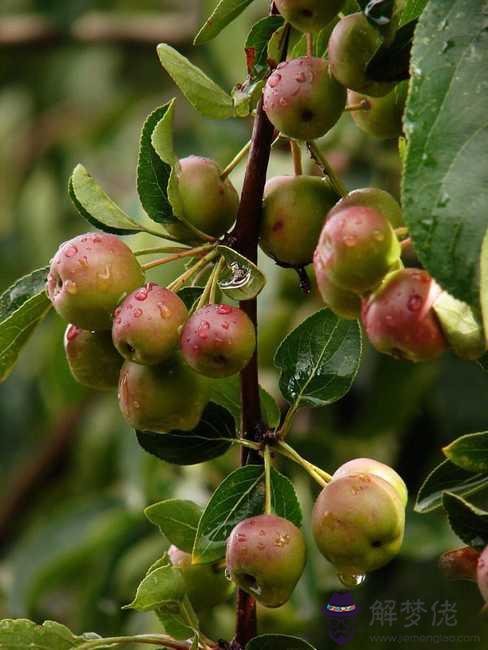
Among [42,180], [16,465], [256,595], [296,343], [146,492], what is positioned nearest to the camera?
[256,595]

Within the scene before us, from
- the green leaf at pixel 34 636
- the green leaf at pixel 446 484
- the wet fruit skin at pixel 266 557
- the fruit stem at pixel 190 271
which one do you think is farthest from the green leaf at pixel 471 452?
the green leaf at pixel 34 636

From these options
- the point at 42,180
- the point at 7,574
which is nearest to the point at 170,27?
the point at 42,180

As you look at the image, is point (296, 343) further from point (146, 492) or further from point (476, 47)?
point (146, 492)

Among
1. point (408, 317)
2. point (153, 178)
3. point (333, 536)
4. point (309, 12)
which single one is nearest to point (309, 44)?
point (309, 12)

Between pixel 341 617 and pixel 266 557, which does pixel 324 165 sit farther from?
pixel 341 617

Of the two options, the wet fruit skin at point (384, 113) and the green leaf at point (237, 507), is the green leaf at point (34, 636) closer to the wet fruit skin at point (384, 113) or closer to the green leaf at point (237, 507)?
the green leaf at point (237, 507)

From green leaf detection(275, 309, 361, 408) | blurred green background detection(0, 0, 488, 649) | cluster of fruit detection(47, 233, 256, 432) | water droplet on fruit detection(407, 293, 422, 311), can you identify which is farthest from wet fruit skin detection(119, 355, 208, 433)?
blurred green background detection(0, 0, 488, 649)

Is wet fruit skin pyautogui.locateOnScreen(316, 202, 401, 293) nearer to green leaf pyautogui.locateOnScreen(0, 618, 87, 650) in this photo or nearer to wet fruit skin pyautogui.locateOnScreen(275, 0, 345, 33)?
wet fruit skin pyautogui.locateOnScreen(275, 0, 345, 33)
